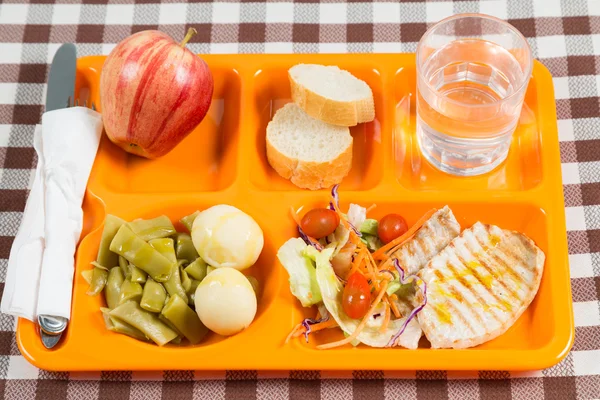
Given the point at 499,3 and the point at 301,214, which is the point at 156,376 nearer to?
the point at 301,214

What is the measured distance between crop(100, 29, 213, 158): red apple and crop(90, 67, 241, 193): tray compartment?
13 cm

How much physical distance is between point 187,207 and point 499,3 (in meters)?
1.49

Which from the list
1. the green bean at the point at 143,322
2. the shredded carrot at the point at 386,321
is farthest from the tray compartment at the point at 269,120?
the green bean at the point at 143,322

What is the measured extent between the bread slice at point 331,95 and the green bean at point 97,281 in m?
0.81

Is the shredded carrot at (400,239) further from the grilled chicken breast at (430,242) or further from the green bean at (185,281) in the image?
the green bean at (185,281)

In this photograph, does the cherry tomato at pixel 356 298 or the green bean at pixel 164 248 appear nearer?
the cherry tomato at pixel 356 298

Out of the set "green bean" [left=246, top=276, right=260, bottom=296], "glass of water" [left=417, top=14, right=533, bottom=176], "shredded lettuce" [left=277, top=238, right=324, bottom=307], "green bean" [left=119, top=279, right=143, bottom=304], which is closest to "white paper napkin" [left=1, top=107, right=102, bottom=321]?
"green bean" [left=119, top=279, right=143, bottom=304]

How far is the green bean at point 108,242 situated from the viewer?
2230 mm

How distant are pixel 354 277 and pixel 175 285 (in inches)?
20.2

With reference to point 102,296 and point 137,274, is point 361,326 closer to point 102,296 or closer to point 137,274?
point 137,274

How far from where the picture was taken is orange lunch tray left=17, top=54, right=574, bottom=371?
208 centimetres

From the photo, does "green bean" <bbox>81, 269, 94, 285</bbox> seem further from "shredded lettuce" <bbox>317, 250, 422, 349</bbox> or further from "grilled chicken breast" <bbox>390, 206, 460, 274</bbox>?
"grilled chicken breast" <bbox>390, 206, 460, 274</bbox>

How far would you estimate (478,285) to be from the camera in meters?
2.19

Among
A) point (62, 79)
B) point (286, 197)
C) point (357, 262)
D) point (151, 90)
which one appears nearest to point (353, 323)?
point (357, 262)
